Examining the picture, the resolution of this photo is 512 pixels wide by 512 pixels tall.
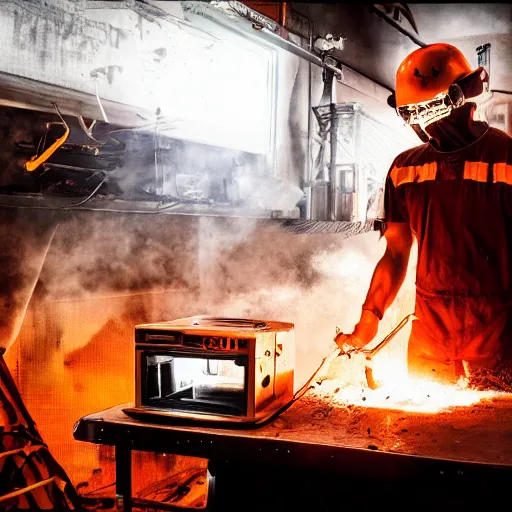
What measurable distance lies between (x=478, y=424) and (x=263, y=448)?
1051mm

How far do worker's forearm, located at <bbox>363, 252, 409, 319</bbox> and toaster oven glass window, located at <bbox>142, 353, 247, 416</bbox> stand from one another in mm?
1193

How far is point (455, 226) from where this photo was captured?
12.6 feet

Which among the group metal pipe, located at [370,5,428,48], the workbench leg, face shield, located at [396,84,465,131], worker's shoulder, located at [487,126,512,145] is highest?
metal pipe, located at [370,5,428,48]

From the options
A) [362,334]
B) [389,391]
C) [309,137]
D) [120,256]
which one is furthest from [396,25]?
[389,391]

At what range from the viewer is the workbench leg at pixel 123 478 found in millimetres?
2855

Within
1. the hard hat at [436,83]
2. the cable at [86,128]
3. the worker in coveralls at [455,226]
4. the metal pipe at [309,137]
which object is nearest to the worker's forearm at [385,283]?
the worker in coveralls at [455,226]

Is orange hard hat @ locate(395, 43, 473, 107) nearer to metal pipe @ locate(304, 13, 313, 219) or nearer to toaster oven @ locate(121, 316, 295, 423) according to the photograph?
toaster oven @ locate(121, 316, 295, 423)

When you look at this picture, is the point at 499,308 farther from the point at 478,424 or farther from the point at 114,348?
the point at 114,348

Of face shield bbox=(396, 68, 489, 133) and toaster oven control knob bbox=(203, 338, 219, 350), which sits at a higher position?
face shield bbox=(396, 68, 489, 133)

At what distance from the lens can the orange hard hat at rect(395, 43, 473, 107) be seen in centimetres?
375

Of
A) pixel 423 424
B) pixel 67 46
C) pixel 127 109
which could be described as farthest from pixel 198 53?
pixel 423 424

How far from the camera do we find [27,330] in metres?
5.25

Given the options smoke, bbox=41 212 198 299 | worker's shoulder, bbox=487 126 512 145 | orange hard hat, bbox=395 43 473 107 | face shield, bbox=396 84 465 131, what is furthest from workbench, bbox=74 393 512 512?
smoke, bbox=41 212 198 299

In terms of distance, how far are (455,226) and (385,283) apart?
24.0 inches
